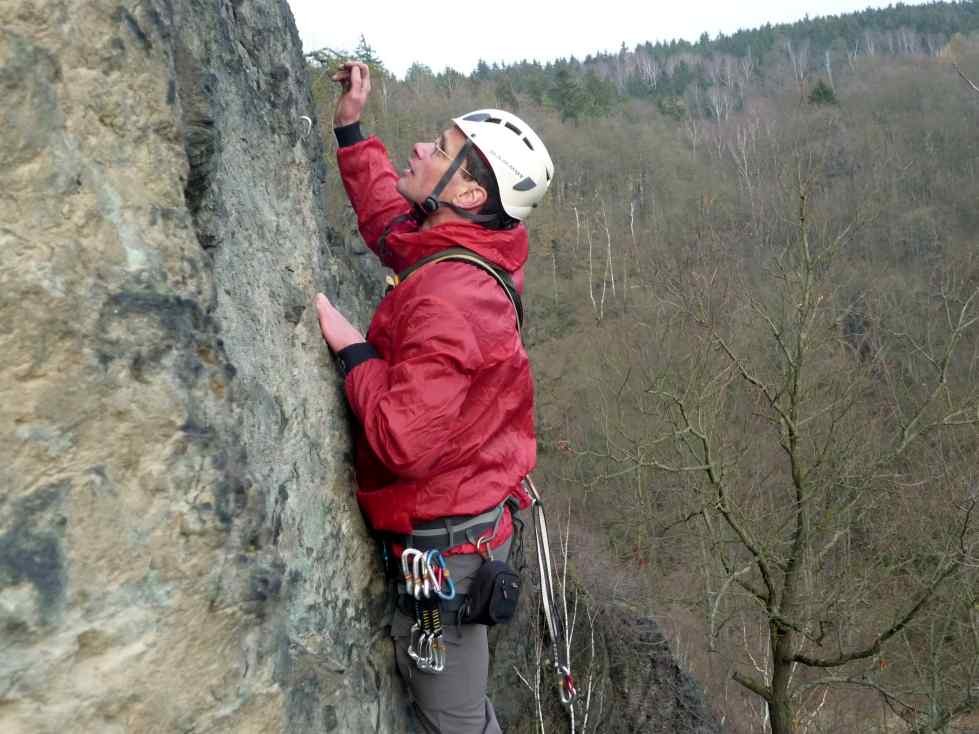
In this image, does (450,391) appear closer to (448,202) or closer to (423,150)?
(448,202)

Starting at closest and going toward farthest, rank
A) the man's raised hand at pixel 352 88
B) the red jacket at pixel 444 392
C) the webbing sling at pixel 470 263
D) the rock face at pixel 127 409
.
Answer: the rock face at pixel 127 409 < the red jacket at pixel 444 392 < the webbing sling at pixel 470 263 < the man's raised hand at pixel 352 88

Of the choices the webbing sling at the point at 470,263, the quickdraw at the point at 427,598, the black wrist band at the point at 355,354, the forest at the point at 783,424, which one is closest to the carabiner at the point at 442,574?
the quickdraw at the point at 427,598

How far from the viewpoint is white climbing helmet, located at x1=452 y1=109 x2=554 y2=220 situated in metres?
2.78

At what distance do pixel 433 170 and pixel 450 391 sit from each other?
877 millimetres

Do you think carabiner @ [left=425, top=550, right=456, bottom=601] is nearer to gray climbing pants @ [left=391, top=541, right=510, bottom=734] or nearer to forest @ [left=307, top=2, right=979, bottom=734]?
gray climbing pants @ [left=391, top=541, right=510, bottom=734]

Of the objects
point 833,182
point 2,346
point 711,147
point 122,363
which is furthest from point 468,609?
point 711,147

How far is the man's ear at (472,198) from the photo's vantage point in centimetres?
279

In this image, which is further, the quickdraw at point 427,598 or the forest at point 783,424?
the forest at point 783,424

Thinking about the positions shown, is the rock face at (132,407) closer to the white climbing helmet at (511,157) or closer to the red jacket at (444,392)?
the red jacket at (444,392)

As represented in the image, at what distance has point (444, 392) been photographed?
2.31 meters

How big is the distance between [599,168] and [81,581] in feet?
188

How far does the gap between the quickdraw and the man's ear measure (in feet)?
3.60

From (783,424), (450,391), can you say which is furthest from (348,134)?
(783,424)

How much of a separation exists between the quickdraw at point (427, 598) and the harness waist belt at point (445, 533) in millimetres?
29
